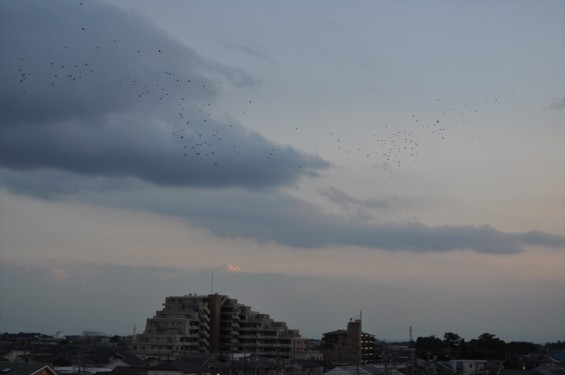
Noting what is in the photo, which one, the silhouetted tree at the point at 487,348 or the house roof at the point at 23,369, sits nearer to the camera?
the house roof at the point at 23,369

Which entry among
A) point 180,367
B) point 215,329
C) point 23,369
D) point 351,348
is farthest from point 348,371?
point 215,329

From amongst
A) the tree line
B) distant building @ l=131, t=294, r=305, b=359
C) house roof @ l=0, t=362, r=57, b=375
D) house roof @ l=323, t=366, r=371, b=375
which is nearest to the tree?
the tree line

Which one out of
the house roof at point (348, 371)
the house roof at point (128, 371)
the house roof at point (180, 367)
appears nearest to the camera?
the house roof at point (348, 371)

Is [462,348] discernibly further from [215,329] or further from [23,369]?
[23,369]

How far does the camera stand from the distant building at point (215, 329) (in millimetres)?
96062

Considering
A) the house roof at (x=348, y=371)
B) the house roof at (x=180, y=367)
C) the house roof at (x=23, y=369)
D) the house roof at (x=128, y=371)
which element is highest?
the house roof at (x=23, y=369)

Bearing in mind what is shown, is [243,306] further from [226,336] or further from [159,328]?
[159,328]

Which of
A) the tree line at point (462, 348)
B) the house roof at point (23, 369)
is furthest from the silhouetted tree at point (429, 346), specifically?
the house roof at point (23, 369)

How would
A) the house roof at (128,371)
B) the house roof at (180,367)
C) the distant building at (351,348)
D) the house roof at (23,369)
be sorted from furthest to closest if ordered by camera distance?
the distant building at (351,348) < the house roof at (128,371) < the house roof at (180,367) < the house roof at (23,369)

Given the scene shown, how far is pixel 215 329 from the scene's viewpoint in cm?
10256

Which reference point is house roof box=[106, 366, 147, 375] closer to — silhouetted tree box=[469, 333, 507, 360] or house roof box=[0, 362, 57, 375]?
house roof box=[0, 362, 57, 375]

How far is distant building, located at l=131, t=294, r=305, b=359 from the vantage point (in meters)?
96.1

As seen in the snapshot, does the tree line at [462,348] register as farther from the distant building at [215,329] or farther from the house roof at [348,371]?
the house roof at [348,371]

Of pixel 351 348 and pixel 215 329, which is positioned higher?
pixel 215 329
